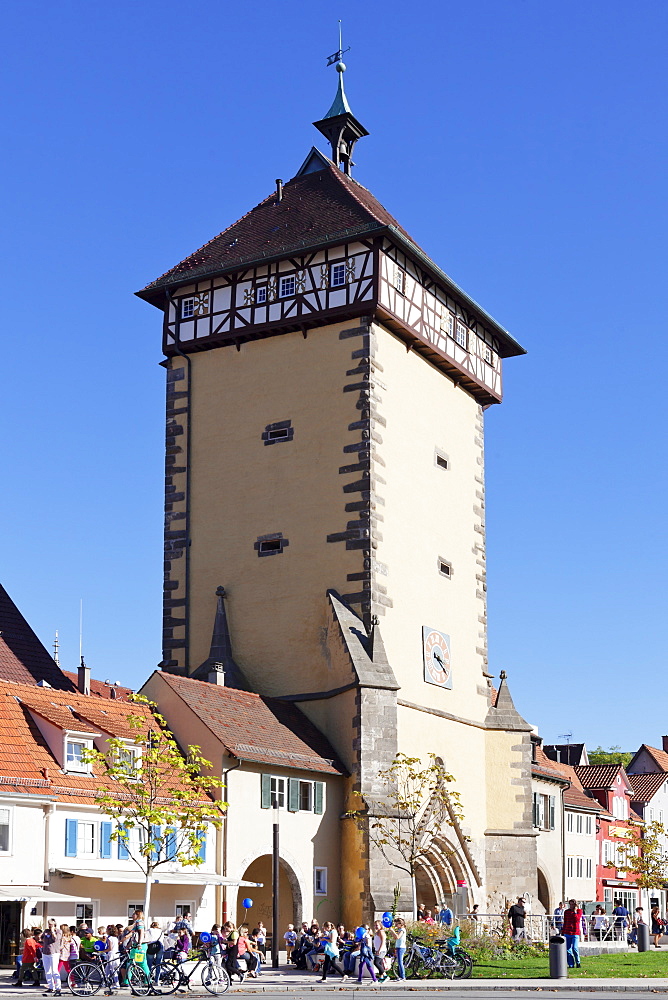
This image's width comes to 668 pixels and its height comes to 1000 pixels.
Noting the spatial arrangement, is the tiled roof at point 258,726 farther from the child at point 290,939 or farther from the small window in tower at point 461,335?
the small window in tower at point 461,335

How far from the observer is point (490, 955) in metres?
31.0

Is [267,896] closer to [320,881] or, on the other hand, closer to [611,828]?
[320,881]

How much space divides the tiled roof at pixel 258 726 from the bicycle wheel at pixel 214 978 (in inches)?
312

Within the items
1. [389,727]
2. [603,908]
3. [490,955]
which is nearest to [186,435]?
[389,727]

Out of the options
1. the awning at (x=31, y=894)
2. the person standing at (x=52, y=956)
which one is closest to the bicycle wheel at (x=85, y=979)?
the person standing at (x=52, y=956)

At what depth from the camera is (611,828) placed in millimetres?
72375

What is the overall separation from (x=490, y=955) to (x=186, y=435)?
1688 centimetres

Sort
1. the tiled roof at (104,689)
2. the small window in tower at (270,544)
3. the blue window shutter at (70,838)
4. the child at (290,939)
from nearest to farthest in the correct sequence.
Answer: the blue window shutter at (70,838), the child at (290,939), the small window in tower at (270,544), the tiled roof at (104,689)

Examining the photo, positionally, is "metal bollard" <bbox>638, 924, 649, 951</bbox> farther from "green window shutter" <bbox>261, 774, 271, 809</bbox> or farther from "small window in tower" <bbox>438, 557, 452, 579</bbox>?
"small window in tower" <bbox>438, 557, 452, 579</bbox>

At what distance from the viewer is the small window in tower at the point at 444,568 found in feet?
133

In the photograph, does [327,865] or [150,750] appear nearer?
[150,750]

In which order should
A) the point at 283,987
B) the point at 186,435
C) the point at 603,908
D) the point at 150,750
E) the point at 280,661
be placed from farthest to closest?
the point at 603,908 → the point at 186,435 → the point at 280,661 → the point at 150,750 → the point at 283,987

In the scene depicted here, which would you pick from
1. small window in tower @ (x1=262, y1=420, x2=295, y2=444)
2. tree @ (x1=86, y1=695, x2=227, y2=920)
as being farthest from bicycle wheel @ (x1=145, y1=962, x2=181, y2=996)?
small window in tower @ (x1=262, y1=420, x2=295, y2=444)

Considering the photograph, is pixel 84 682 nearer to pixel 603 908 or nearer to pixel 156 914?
pixel 156 914
